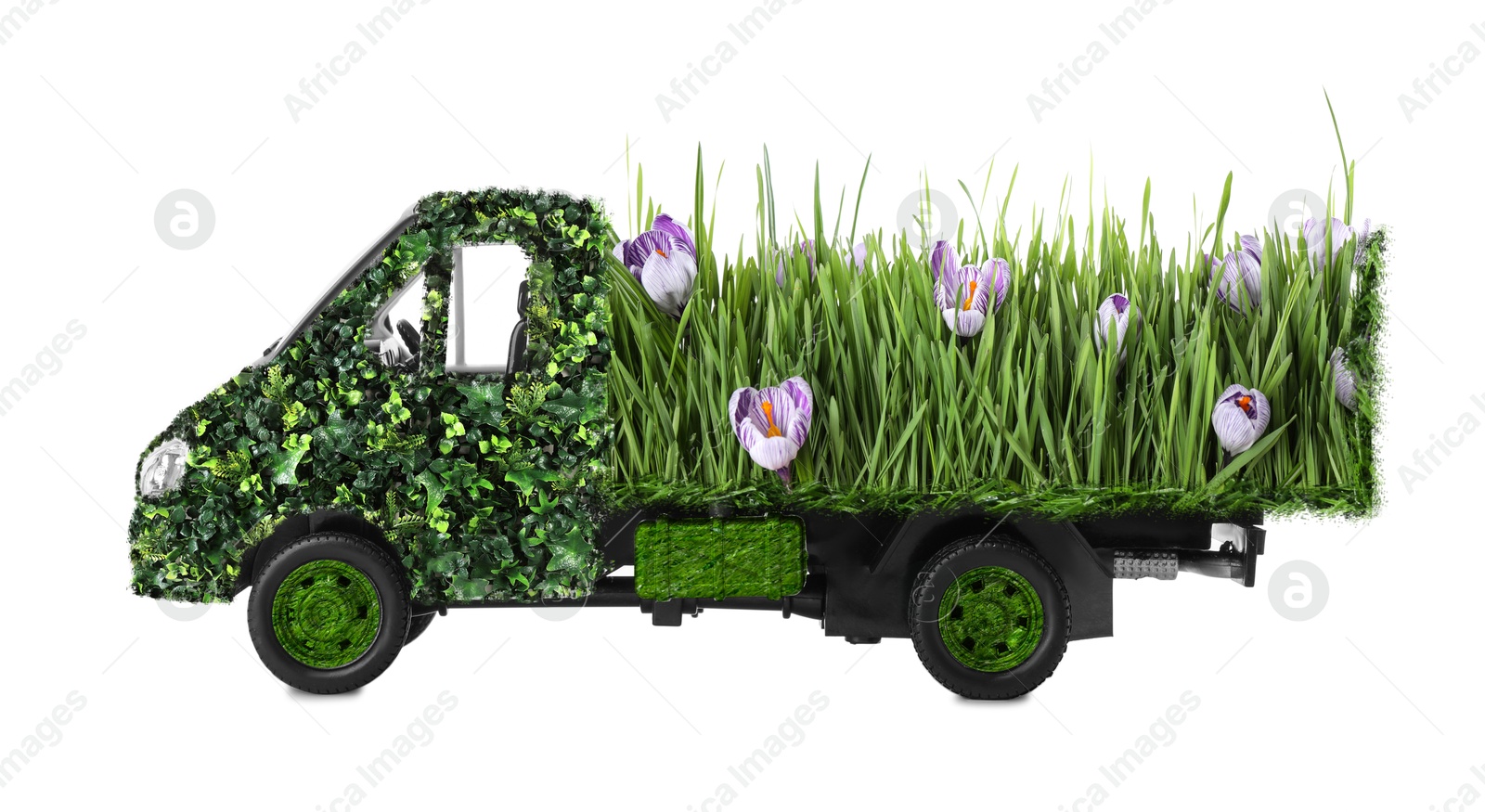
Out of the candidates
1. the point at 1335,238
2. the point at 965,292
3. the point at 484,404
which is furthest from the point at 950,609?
the point at 1335,238

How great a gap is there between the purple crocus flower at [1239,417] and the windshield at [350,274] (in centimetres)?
330

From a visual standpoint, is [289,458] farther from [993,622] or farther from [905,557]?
[993,622]

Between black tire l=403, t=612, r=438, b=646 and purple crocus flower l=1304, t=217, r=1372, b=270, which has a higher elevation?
purple crocus flower l=1304, t=217, r=1372, b=270

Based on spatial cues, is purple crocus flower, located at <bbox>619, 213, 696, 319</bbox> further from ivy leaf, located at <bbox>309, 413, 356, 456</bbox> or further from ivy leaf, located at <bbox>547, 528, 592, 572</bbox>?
ivy leaf, located at <bbox>309, 413, 356, 456</bbox>

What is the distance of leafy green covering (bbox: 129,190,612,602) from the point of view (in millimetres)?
4410

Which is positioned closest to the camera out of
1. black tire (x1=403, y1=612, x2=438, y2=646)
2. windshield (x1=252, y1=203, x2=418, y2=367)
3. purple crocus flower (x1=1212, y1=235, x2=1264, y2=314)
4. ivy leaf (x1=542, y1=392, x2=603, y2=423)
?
ivy leaf (x1=542, y1=392, x2=603, y2=423)

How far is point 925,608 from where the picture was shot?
460 cm

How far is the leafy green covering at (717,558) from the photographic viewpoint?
442cm

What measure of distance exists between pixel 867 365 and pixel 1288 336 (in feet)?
5.61

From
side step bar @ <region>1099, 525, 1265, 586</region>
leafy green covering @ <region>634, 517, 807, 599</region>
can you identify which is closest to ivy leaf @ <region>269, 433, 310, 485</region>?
leafy green covering @ <region>634, 517, 807, 599</region>

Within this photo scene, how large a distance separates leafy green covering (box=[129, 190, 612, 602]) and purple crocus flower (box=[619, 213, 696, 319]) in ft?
0.53

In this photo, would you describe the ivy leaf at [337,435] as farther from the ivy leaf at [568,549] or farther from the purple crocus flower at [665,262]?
the purple crocus flower at [665,262]

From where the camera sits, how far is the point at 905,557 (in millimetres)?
4684

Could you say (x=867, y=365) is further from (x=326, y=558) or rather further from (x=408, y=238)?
(x=326, y=558)
